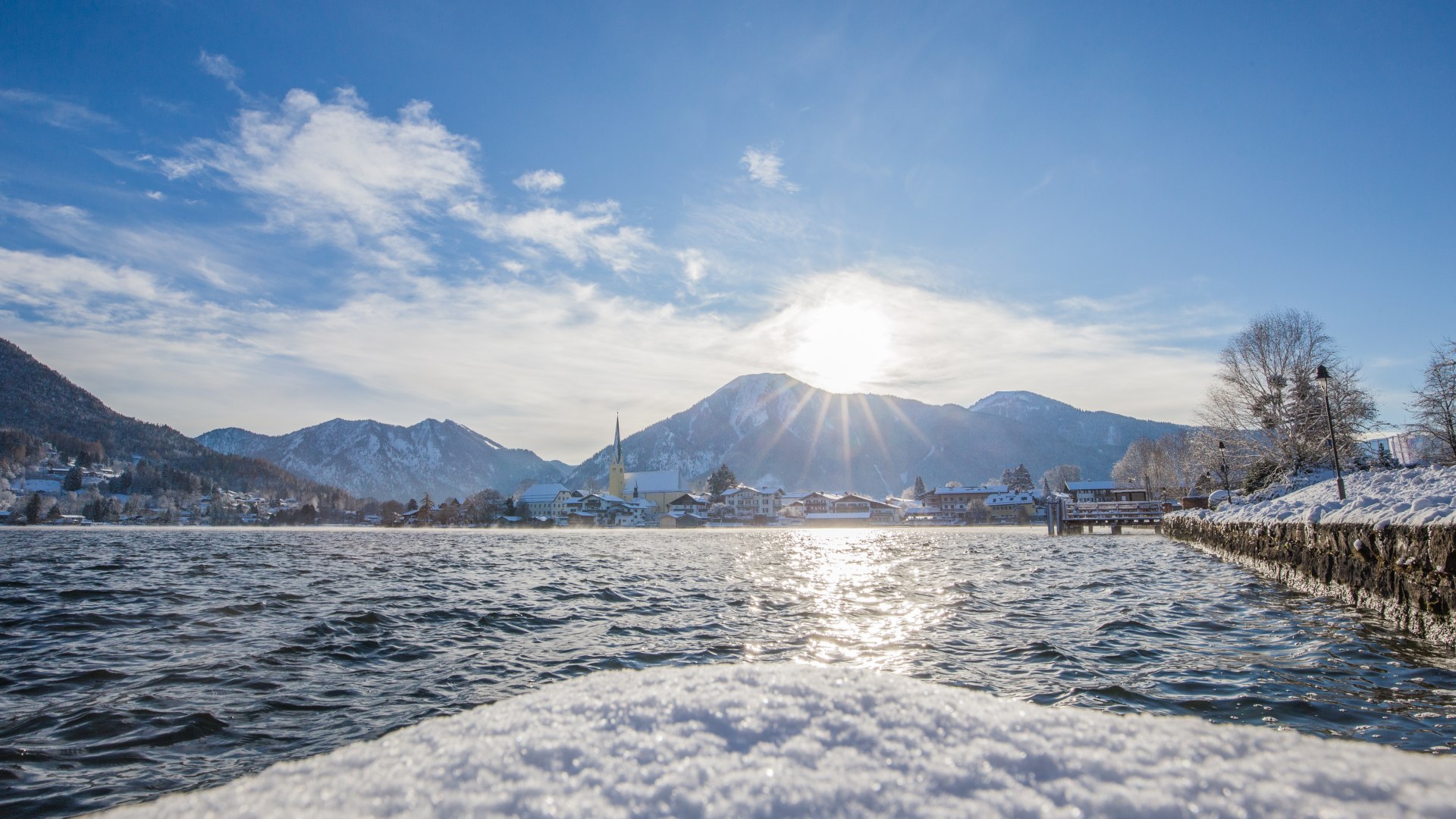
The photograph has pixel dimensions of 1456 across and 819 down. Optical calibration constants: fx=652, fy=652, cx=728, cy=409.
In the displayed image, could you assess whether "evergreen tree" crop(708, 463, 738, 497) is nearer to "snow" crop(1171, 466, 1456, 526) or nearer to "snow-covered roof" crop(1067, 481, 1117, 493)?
"snow-covered roof" crop(1067, 481, 1117, 493)

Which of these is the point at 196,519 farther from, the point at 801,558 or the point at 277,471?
the point at 801,558

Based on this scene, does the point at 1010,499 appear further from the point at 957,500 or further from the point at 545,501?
the point at 545,501

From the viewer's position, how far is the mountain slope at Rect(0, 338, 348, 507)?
169125mm

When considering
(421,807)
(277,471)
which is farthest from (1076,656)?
(277,471)

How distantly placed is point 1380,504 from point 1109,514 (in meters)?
50.2

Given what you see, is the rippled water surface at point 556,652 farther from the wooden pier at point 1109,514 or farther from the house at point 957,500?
the house at point 957,500

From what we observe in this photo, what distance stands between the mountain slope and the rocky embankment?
19411 centimetres

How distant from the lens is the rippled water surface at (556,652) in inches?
189

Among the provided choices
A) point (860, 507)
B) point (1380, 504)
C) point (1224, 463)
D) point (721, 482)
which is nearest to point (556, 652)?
point (1380, 504)

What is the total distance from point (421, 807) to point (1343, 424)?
5031 centimetres

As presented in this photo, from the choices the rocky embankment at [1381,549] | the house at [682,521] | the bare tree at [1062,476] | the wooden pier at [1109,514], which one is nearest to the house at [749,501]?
the house at [682,521]

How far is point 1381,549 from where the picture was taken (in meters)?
9.06

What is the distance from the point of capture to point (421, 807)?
70.3 inches

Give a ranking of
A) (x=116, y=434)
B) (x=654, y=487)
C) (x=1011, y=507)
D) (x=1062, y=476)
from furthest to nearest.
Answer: (x=116, y=434)
(x=654, y=487)
(x=1062, y=476)
(x=1011, y=507)
